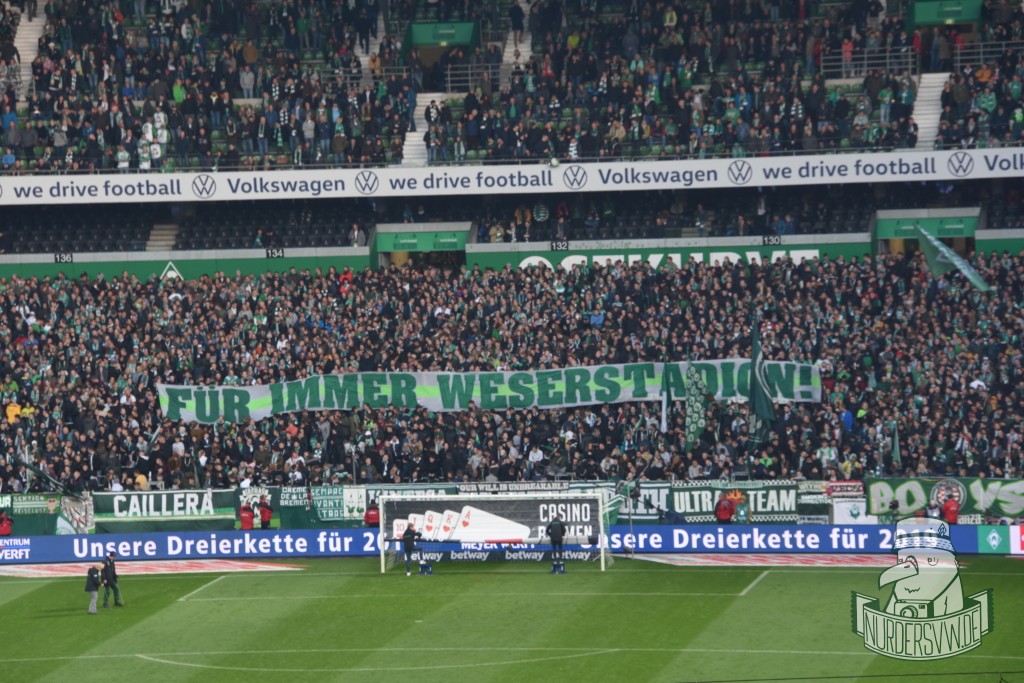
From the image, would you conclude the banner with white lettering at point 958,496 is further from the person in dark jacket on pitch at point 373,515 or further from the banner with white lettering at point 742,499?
the person in dark jacket on pitch at point 373,515

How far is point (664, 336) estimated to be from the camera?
43.5 meters

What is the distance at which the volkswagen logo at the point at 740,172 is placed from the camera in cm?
4834

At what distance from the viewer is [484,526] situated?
36719 mm

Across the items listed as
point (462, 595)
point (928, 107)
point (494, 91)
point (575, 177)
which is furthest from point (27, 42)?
point (462, 595)

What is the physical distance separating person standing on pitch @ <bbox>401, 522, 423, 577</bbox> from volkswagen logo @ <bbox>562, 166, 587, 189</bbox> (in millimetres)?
15964

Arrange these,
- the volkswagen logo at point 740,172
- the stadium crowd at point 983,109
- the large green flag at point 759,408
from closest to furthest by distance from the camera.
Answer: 1. the large green flag at point 759,408
2. the stadium crowd at point 983,109
3. the volkswagen logo at point 740,172

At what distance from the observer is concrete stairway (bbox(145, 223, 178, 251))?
2056 inches

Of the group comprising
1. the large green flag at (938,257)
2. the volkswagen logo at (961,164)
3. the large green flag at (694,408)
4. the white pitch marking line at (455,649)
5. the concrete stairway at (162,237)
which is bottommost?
the white pitch marking line at (455,649)

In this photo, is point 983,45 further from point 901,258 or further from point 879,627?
point 879,627

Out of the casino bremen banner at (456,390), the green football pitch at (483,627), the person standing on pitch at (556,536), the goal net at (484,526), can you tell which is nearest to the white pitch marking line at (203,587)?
the green football pitch at (483,627)

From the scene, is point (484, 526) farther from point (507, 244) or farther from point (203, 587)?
point (507, 244)

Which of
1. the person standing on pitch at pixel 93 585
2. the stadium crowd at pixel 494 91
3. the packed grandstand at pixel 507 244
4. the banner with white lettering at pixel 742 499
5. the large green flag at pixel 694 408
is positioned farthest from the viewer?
the stadium crowd at pixel 494 91

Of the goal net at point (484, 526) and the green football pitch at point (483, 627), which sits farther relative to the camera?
the goal net at point (484, 526)

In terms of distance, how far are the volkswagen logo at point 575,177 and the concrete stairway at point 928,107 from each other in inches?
385
